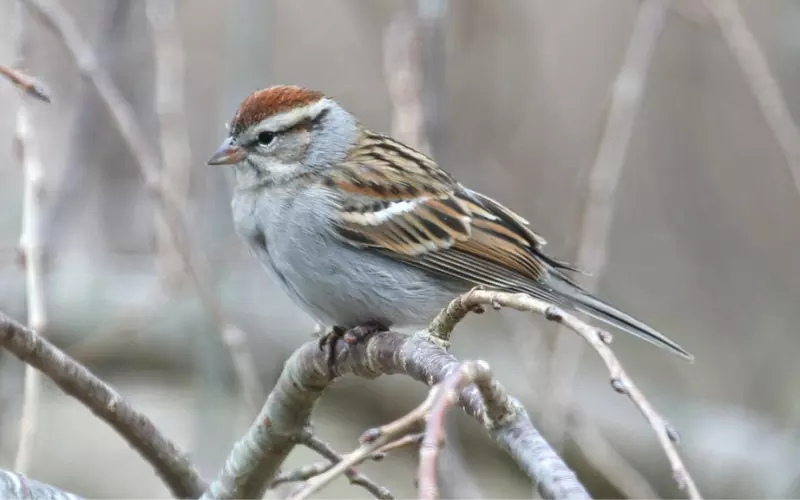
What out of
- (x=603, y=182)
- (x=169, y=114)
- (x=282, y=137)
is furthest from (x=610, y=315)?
(x=169, y=114)

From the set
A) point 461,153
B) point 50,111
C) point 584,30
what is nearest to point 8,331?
point 461,153

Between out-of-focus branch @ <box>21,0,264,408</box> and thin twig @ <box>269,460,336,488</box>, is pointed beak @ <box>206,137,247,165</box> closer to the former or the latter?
out-of-focus branch @ <box>21,0,264,408</box>

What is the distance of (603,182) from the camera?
9.96ft

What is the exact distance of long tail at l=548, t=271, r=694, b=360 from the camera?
2484 millimetres

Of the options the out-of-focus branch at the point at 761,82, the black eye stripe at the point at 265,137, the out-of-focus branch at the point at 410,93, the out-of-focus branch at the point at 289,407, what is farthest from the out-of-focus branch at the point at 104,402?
the out-of-focus branch at the point at 761,82

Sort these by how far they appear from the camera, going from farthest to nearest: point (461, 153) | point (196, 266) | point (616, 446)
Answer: point (461, 153) → point (616, 446) → point (196, 266)

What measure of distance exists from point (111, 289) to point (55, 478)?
2.94 feet

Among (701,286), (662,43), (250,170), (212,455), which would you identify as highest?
(662,43)

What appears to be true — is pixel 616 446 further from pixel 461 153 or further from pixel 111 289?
pixel 111 289

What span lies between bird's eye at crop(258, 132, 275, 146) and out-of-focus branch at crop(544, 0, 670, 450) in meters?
0.87

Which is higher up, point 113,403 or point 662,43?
point 662,43

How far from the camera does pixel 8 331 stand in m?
1.63

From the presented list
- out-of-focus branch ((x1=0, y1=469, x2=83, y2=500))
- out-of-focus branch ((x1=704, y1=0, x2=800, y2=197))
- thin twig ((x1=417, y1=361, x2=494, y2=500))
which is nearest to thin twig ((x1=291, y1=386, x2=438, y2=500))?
thin twig ((x1=417, y1=361, x2=494, y2=500))

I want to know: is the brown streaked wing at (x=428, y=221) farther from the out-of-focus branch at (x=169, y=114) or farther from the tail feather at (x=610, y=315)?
the out-of-focus branch at (x=169, y=114)
